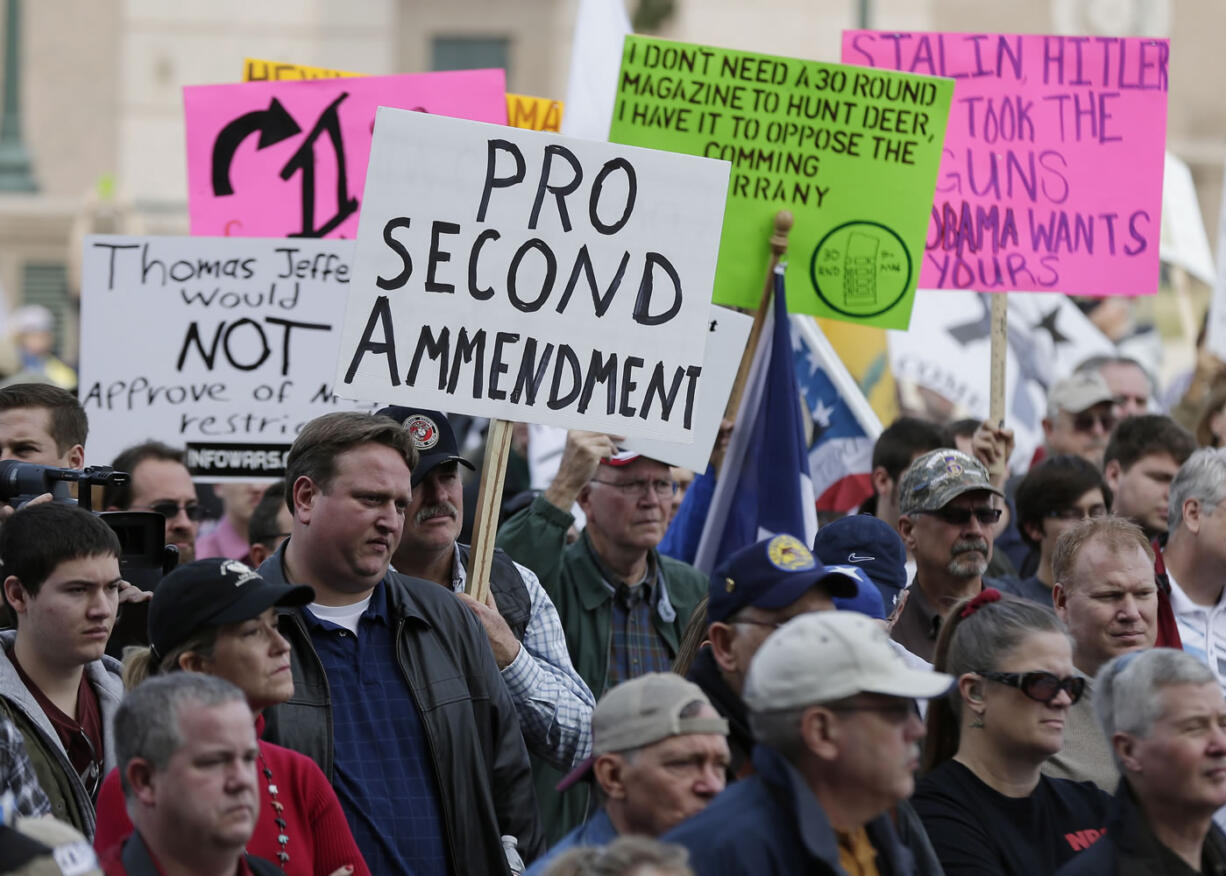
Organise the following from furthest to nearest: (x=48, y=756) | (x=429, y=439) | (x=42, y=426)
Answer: (x=42, y=426), (x=429, y=439), (x=48, y=756)

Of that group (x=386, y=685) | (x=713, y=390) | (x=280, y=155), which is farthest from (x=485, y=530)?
(x=280, y=155)

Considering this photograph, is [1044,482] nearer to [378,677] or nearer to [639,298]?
[639,298]

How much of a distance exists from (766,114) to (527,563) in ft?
6.59

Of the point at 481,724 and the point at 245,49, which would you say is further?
the point at 245,49

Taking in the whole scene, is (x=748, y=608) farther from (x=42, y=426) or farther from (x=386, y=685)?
(x=42, y=426)

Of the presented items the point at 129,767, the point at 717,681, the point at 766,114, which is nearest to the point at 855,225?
the point at 766,114

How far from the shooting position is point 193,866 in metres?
3.85

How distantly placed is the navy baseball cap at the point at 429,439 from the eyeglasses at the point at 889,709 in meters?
1.90

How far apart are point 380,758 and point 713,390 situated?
2.43 meters

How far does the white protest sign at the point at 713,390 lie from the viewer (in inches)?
260

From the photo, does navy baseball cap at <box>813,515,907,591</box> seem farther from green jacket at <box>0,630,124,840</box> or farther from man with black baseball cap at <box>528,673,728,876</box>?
green jacket at <box>0,630,124,840</box>

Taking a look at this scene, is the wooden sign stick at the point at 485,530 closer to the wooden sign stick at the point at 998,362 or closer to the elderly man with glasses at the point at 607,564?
the elderly man with glasses at the point at 607,564

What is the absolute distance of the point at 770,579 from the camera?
14.5 feet

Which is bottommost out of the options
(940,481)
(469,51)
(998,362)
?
(940,481)
